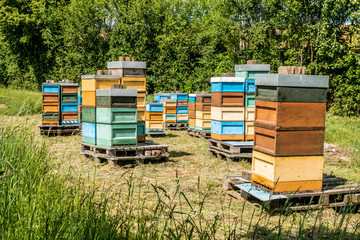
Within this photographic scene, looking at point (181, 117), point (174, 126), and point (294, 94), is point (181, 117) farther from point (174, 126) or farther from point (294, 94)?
point (294, 94)

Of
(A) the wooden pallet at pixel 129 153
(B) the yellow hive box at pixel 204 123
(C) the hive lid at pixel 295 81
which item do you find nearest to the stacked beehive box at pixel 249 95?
(A) the wooden pallet at pixel 129 153

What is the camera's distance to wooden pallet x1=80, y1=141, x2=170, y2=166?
28.9 feet

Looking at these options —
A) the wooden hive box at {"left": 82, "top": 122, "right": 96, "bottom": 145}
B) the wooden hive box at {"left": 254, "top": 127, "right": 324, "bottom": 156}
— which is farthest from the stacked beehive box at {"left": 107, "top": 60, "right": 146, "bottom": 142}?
the wooden hive box at {"left": 254, "top": 127, "right": 324, "bottom": 156}

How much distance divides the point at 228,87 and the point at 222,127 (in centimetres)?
103

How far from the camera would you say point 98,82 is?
9.23 meters

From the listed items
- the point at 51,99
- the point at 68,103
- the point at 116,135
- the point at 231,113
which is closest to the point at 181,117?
the point at 68,103

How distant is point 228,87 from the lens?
9.91m

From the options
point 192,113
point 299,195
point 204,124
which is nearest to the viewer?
point 299,195

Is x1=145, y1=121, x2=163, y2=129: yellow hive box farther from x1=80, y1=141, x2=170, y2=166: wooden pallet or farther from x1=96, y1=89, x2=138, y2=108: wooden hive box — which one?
x1=96, y1=89, x2=138, y2=108: wooden hive box

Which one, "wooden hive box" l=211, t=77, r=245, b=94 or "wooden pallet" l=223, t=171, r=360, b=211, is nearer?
"wooden pallet" l=223, t=171, r=360, b=211

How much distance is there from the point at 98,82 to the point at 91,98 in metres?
0.41

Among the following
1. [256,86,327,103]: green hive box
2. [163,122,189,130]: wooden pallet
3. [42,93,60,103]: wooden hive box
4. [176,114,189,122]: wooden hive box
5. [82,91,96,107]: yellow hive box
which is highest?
[256,86,327,103]: green hive box

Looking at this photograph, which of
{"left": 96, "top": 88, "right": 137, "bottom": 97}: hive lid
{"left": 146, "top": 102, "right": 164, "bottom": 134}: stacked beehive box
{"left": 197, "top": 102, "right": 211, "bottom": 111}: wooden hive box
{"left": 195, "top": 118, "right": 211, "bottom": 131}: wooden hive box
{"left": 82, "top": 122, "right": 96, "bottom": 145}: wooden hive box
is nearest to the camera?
{"left": 96, "top": 88, "right": 137, "bottom": 97}: hive lid

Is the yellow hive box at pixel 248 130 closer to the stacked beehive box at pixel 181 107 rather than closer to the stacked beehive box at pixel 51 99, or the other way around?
the stacked beehive box at pixel 181 107
